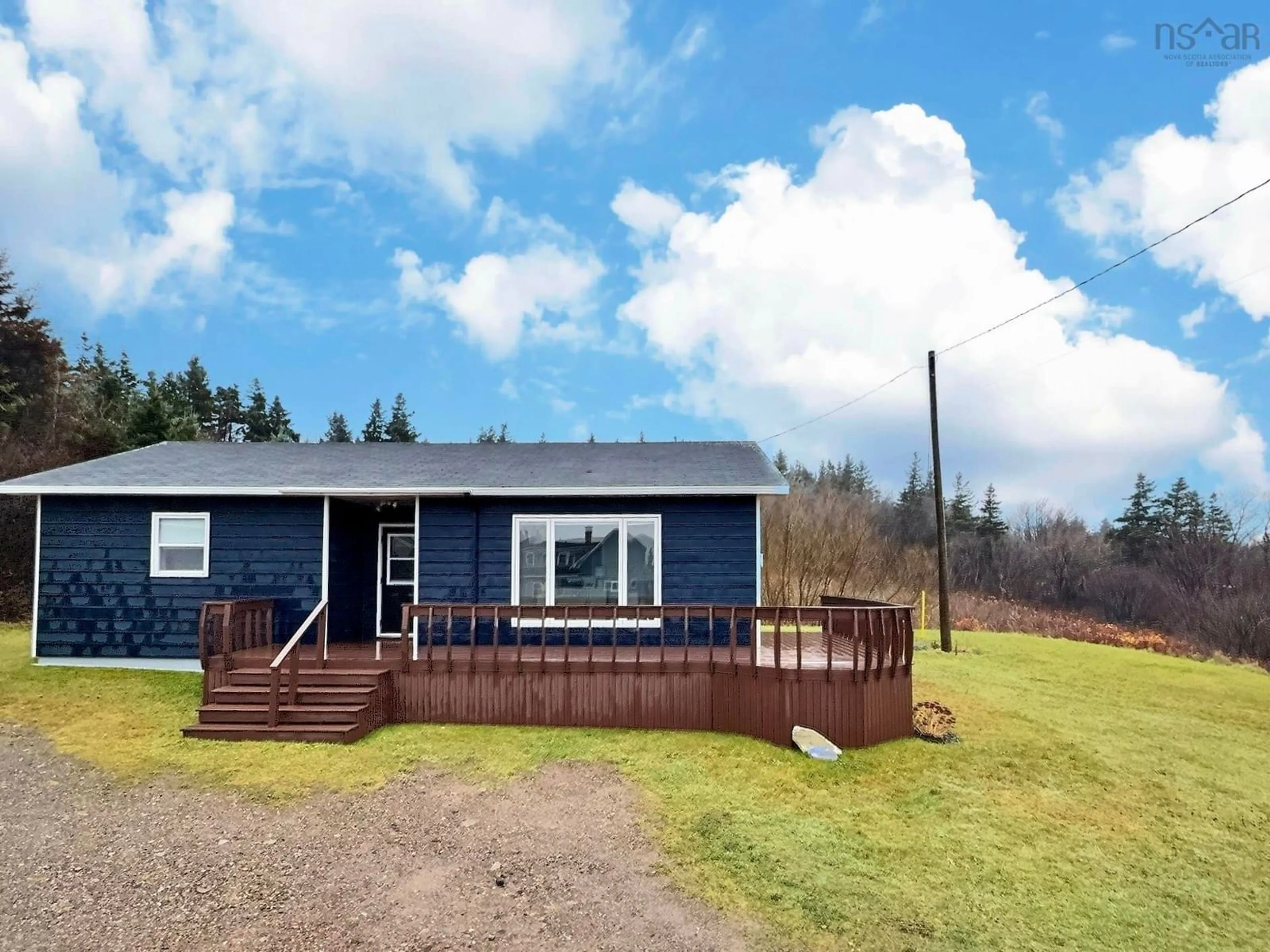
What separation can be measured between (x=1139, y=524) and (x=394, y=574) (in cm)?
4361

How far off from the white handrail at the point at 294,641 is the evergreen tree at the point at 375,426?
41.4m

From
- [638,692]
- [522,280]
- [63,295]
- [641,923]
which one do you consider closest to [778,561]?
[522,280]

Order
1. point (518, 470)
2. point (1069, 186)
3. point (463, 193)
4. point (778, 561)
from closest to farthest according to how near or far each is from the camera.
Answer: point (518, 470) → point (1069, 186) → point (463, 193) → point (778, 561)

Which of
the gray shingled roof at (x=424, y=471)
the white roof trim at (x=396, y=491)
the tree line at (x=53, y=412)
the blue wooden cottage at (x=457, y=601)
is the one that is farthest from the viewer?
the tree line at (x=53, y=412)

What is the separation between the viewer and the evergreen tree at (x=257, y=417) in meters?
44.9

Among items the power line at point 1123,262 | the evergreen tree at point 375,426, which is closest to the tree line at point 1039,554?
the power line at point 1123,262

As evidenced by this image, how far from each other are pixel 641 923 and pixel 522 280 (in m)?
18.0

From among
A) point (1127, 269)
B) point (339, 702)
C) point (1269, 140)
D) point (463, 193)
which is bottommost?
point (339, 702)

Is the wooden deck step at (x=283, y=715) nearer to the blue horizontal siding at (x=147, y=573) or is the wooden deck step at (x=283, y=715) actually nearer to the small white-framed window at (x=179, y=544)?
the blue horizontal siding at (x=147, y=573)

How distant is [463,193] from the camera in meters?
18.4

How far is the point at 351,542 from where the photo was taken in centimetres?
1164

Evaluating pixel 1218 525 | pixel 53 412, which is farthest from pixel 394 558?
pixel 1218 525

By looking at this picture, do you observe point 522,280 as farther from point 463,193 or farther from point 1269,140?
point 1269,140

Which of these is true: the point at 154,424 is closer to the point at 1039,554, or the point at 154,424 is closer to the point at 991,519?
the point at 1039,554
